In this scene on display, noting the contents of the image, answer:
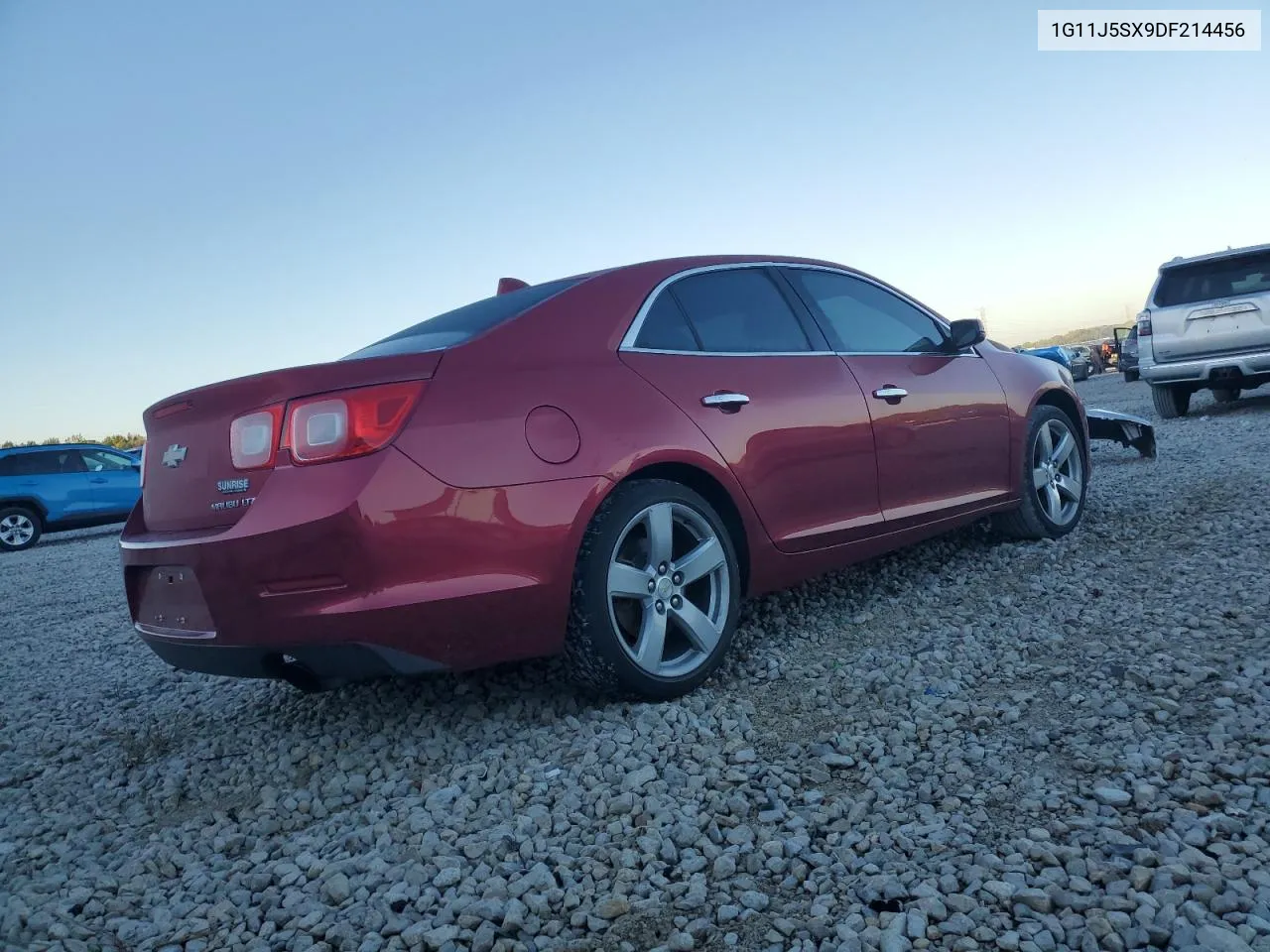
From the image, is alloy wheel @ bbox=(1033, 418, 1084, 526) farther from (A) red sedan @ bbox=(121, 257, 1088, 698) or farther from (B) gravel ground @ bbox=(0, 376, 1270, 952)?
(A) red sedan @ bbox=(121, 257, 1088, 698)

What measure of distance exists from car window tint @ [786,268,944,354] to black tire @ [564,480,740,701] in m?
1.34

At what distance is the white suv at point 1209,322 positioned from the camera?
31.2ft

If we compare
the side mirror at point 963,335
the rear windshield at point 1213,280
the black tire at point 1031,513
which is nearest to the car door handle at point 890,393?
the side mirror at point 963,335

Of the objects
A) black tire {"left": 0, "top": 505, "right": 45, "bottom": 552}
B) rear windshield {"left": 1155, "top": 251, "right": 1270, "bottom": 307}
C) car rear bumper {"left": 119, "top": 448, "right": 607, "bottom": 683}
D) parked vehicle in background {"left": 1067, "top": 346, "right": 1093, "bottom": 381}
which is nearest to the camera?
car rear bumper {"left": 119, "top": 448, "right": 607, "bottom": 683}

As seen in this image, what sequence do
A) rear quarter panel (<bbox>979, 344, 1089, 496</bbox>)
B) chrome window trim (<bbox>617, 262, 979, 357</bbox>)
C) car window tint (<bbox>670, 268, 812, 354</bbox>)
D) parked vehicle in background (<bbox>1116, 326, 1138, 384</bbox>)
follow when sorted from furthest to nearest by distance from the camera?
parked vehicle in background (<bbox>1116, 326, 1138, 384</bbox>), rear quarter panel (<bbox>979, 344, 1089, 496</bbox>), car window tint (<bbox>670, 268, 812, 354</bbox>), chrome window trim (<bbox>617, 262, 979, 357</bbox>)

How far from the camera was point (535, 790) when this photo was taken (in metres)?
2.58

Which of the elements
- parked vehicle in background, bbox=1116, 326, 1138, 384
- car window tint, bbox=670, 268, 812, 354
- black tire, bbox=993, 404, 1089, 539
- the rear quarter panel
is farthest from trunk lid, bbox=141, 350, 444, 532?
parked vehicle in background, bbox=1116, 326, 1138, 384

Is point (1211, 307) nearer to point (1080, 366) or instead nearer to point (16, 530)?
point (16, 530)

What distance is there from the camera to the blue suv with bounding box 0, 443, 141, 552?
13.9 meters

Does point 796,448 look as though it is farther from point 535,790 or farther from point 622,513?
point 535,790

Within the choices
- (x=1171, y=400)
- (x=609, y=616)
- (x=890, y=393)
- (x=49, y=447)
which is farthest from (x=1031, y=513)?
(x=49, y=447)

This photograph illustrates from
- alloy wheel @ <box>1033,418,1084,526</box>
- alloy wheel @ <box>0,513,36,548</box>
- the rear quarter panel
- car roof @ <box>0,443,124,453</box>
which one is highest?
car roof @ <box>0,443,124,453</box>

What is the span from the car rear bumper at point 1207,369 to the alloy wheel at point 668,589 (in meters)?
8.60

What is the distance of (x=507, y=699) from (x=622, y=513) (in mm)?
816
